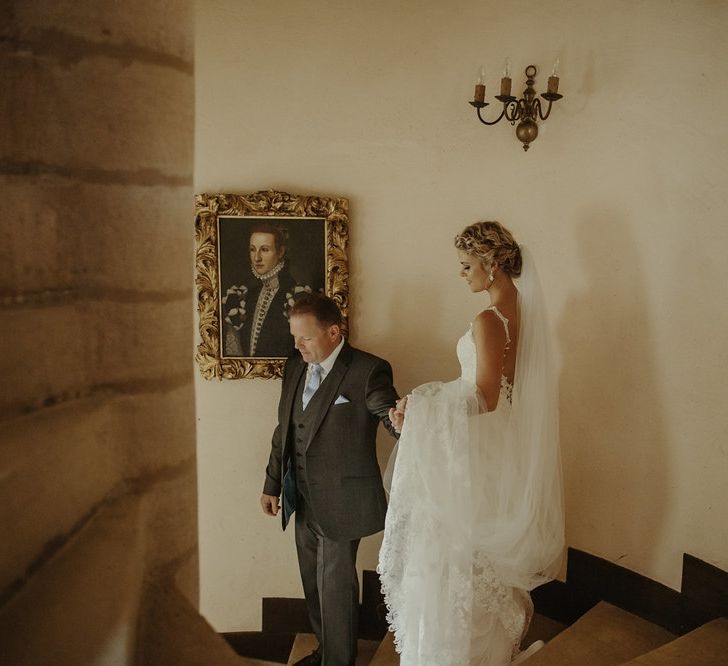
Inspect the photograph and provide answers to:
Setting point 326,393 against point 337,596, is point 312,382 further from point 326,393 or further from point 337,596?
point 337,596

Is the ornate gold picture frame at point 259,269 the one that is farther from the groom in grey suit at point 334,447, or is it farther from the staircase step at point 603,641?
the staircase step at point 603,641

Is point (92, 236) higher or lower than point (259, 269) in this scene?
higher

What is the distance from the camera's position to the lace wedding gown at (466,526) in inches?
91.6

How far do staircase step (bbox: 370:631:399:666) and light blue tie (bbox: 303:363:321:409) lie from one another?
1379 mm

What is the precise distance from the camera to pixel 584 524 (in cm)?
289

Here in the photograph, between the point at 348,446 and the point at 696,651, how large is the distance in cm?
157

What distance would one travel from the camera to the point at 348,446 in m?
2.71

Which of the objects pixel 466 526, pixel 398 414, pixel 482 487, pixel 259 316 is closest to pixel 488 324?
pixel 398 414

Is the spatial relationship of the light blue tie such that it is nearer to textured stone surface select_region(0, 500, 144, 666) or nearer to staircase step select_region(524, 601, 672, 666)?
staircase step select_region(524, 601, 672, 666)

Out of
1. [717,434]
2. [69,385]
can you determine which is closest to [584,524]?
[717,434]

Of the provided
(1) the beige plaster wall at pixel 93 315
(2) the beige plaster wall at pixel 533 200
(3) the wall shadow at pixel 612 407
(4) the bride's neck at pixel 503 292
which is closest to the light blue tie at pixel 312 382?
(2) the beige plaster wall at pixel 533 200

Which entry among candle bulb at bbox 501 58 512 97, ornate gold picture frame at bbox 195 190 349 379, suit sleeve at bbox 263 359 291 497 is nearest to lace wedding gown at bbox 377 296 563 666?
suit sleeve at bbox 263 359 291 497

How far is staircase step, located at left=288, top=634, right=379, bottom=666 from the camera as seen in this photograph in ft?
10.5

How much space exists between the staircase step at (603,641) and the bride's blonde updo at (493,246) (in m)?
1.63
